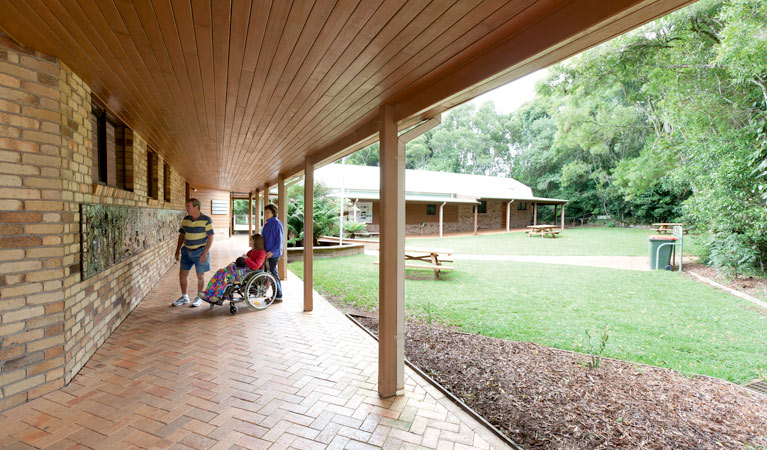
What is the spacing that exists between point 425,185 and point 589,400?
21812 mm

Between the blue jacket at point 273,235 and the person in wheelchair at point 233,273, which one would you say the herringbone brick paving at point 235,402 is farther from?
the blue jacket at point 273,235

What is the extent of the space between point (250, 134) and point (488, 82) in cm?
347

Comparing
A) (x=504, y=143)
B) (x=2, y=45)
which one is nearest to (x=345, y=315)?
(x=2, y=45)

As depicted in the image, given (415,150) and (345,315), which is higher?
(415,150)

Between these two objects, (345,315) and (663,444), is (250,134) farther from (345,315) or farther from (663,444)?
(663,444)

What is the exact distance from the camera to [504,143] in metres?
54.2

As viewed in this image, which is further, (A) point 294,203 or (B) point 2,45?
(A) point 294,203

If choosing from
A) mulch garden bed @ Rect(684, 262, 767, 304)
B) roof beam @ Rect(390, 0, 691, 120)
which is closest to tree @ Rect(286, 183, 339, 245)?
roof beam @ Rect(390, 0, 691, 120)

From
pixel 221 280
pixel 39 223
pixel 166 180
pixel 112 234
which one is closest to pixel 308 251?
pixel 221 280

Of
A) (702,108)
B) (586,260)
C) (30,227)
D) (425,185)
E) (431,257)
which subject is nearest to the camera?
(30,227)

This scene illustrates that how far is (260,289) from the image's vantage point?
18.2 feet

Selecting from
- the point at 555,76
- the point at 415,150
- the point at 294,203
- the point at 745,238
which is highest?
the point at 415,150

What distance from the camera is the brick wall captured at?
2.51 meters

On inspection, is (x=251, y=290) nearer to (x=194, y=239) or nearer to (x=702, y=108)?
(x=194, y=239)
